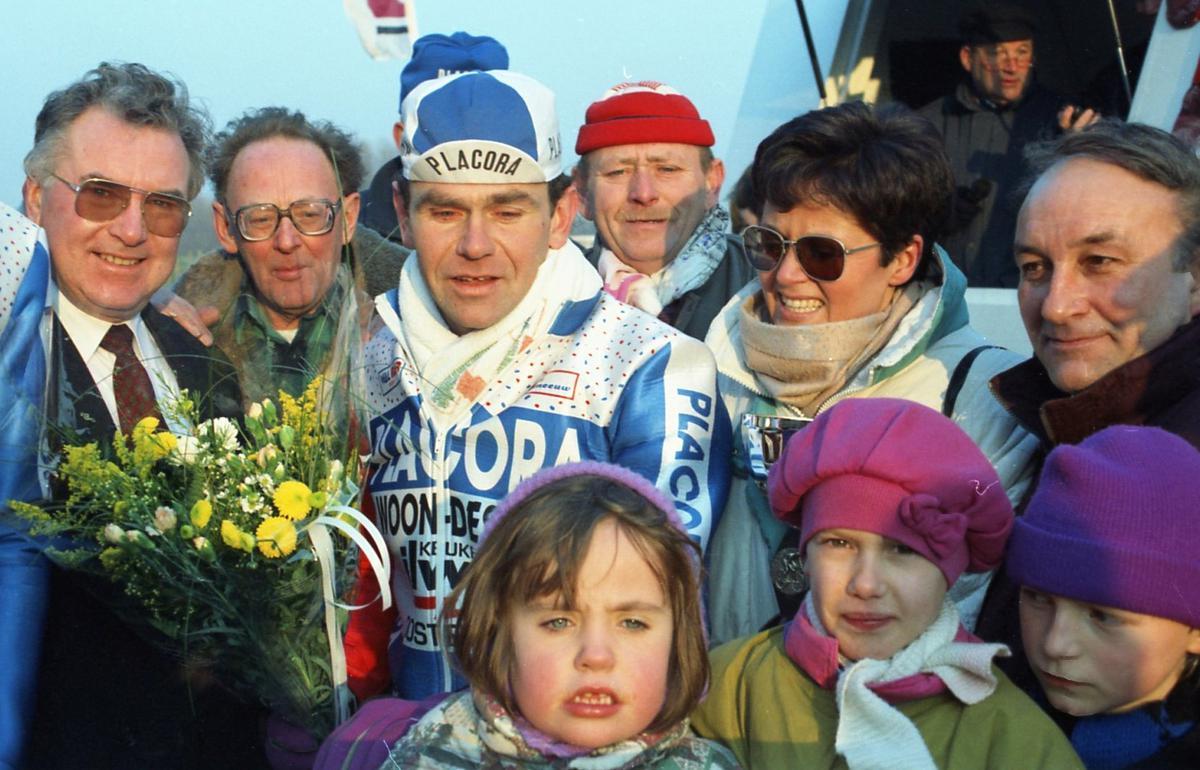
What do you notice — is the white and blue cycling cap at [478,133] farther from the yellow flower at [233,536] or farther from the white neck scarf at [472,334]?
the yellow flower at [233,536]

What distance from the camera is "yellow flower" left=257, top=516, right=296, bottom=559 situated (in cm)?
272

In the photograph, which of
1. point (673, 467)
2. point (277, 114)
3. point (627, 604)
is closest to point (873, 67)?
point (277, 114)

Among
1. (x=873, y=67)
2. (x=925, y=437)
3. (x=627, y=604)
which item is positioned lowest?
(x=627, y=604)

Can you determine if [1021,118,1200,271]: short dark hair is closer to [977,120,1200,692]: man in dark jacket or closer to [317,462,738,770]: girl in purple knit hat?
[977,120,1200,692]: man in dark jacket

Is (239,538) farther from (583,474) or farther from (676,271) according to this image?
(676,271)

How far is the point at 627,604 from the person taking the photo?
2.50m

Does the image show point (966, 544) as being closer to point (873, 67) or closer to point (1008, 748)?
point (1008, 748)

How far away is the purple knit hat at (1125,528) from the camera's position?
242cm

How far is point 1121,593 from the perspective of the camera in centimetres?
244

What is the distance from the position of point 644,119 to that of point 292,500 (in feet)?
8.26

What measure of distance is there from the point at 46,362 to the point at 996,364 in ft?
7.29

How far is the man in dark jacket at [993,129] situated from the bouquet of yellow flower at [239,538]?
3.66 m

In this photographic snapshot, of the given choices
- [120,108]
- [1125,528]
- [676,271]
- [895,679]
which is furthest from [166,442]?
[676,271]

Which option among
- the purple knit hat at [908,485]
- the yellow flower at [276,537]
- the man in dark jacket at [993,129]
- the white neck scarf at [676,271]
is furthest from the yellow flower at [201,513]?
the man in dark jacket at [993,129]
